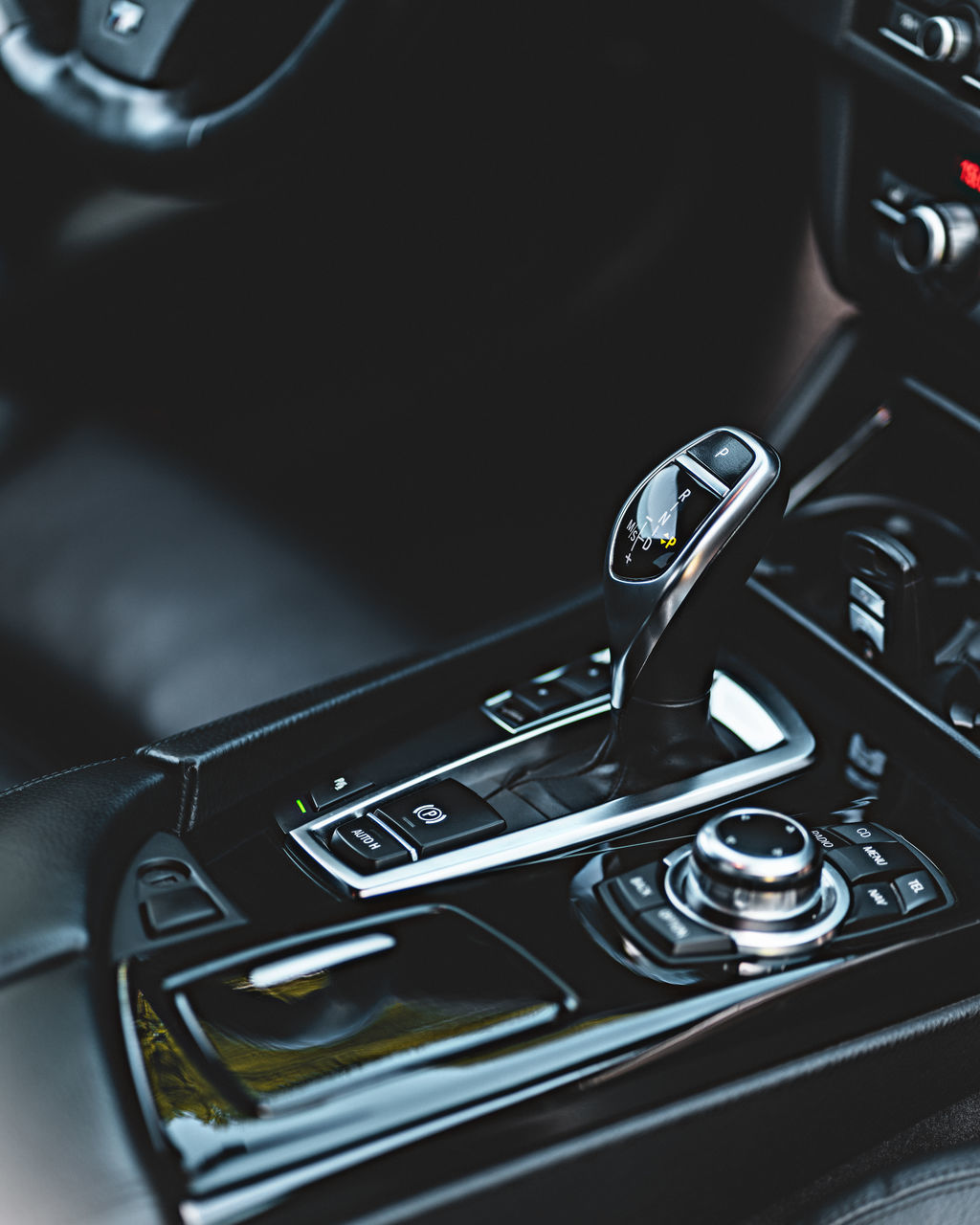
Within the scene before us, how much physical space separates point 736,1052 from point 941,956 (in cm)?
13

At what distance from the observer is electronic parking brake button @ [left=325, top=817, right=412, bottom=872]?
74 cm

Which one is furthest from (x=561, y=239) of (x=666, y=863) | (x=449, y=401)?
(x=666, y=863)

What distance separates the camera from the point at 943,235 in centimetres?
96

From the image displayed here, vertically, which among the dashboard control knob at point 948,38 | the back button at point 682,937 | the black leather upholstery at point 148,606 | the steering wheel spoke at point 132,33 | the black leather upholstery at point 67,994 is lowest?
the black leather upholstery at point 148,606

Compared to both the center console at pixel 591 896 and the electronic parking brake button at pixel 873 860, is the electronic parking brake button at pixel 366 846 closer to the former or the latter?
the center console at pixel 591 896

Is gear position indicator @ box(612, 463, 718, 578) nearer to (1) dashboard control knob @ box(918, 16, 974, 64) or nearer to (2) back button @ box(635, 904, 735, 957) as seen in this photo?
(2) back button @ box(635, 904, 735, 957)

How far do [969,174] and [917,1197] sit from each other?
62 cm

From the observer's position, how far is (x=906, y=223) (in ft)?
3.28

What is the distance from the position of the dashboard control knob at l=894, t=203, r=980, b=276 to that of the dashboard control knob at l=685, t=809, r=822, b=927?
17.1 inches

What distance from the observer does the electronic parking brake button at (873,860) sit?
2.44 feet

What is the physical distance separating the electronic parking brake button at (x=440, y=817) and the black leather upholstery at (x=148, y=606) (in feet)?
1.43

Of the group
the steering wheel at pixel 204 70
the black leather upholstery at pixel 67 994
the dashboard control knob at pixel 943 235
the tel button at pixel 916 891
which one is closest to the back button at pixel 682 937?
the tel button at pixel 916 891

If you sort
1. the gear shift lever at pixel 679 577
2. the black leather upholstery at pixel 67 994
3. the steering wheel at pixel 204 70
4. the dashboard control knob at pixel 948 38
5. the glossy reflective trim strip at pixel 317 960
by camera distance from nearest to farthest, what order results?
the black leather upholstery at pixel 67 994 < the glossy reflective trim strip at pixel 317 960 < the gear shift lever at pixel 679 577 < the dashboard control knob at pixel 948 38 < the steering wheel at pixel 204 70

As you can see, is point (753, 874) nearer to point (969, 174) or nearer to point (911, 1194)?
point (911, 1194)
